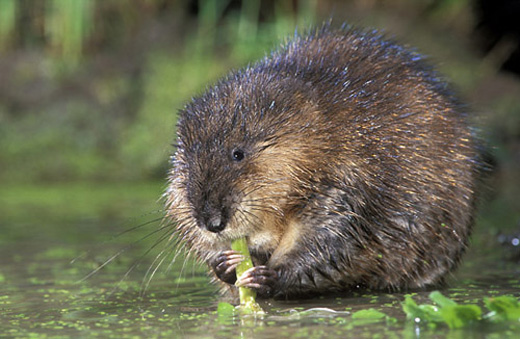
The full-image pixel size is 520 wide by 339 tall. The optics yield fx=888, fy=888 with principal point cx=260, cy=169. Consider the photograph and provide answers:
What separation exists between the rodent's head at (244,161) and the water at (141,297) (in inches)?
13.8

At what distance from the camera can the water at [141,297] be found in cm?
288

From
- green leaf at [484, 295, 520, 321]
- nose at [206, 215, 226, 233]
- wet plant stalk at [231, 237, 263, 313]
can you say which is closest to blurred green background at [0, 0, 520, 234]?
wet plant stalk at [231, 237, 263, 313]

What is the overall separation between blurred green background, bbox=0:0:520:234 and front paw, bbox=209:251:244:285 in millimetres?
5230

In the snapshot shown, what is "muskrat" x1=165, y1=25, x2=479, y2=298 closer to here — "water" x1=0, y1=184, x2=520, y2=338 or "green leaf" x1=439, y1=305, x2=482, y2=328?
"water" x1=0, y1=184, x2=520, y2=338

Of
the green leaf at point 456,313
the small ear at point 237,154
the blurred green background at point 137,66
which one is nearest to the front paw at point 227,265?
the small ear at point 237,154

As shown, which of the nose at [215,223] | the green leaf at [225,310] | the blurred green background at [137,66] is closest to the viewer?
the green leaf at [225,310]

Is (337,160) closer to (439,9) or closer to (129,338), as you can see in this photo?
(129,338)

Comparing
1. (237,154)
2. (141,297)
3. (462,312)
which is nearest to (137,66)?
(141,297)

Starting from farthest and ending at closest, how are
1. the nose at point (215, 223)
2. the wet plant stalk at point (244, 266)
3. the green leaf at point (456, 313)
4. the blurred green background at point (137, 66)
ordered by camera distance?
the blurred green background at point (137, 66) < the wet plant stalk at point (244, 266) < the nose at point (215, 223) < the green leaf at point (456, 313)

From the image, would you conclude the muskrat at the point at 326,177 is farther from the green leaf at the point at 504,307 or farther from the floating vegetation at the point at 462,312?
the green leaf at the point at 504,307

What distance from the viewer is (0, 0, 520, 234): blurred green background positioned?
9.18 m

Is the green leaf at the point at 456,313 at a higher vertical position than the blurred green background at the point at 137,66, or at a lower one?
lower

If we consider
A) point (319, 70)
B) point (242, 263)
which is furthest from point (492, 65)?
point (242, 263)

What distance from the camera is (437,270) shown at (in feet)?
13.0
